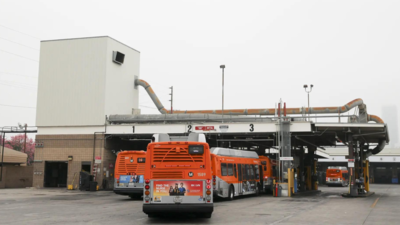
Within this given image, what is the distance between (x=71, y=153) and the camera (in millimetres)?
37656

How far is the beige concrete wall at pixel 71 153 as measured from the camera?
121 feet

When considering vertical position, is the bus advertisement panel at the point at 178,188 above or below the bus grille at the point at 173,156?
below

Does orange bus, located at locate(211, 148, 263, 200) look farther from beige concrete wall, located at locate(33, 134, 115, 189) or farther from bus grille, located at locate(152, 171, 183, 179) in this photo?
beige concrete wall, located at locate(33, 134, 115, 189)

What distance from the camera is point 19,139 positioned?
86500mm

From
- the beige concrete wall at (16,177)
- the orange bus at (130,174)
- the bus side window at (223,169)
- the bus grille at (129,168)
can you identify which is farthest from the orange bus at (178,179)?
the beige concrete wall at (16,177)

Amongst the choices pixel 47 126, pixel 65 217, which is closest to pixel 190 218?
pixel 65 217

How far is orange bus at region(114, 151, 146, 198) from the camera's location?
2641cm

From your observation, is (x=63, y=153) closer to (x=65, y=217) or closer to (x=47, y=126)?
(x=47, y=126)

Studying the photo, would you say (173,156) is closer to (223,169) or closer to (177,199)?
(177,199)

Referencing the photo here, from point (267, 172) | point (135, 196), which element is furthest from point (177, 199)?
point (267, 172)

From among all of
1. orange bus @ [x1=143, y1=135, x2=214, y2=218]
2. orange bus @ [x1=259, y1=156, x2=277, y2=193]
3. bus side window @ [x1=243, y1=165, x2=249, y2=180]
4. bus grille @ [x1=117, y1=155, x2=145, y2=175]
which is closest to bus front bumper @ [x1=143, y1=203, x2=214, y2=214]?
orange bus @ [x1=143, y1=135, x2=214, y2=218]

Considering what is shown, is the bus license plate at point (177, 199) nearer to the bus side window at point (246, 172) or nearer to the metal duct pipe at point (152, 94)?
the bus side window at point (246, 172)

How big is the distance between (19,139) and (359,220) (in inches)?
3250

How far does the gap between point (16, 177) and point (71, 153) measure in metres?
10.8
